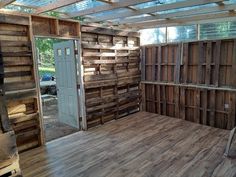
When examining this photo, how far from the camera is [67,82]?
5.31 m

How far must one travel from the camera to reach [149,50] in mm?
6289

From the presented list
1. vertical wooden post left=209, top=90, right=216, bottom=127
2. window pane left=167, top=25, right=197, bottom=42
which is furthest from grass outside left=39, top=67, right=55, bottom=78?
vertical wooden post left=209, top=90, right=216, bottom=127

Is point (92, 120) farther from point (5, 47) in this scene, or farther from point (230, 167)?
point (230, 167)

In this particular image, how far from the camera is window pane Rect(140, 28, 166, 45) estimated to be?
631cm

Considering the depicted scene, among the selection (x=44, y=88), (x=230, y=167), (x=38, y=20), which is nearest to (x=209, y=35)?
(x=230, y=167)

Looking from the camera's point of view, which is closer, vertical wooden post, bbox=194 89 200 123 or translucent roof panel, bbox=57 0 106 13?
translucent roof panel, bbox=57 0 106 13

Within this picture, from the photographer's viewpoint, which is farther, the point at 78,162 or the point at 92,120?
the point at 92,120

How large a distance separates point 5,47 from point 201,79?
15.1 ft

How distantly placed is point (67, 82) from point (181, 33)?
12.0ft

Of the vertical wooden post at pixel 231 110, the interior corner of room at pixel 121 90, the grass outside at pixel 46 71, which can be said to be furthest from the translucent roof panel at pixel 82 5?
the grass outside at pixel 46 71

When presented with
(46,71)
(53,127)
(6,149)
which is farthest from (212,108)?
(46,71)

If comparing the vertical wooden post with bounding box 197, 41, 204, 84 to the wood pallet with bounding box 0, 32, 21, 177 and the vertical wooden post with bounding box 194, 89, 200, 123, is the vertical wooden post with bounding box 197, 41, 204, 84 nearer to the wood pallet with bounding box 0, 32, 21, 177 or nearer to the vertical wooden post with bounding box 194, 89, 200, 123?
the vertical wooden post with bounding box 194, 89, 200, 123

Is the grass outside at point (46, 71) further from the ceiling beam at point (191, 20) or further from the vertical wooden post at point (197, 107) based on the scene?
the vertical wooden post at point (197, 107)

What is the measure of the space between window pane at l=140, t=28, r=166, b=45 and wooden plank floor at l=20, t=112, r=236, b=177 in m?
2.86
